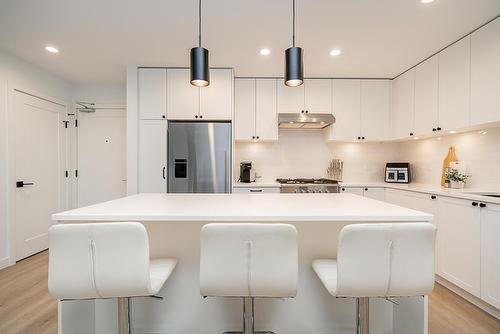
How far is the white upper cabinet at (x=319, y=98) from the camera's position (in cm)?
382

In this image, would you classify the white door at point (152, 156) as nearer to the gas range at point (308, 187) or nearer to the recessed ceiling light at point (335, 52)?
the gas range at point (308, 187)

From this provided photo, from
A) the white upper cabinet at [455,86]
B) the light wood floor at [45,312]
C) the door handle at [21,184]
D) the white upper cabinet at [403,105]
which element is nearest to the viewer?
the light wood floor at [45,312]

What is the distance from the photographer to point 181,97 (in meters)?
3.49

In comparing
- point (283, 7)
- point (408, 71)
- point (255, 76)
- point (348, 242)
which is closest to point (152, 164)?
point (255, 76)

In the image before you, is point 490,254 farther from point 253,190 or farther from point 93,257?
point 93,257

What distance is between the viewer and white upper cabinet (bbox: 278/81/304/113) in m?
3.81

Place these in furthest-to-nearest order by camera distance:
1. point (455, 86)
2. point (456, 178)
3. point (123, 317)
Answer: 1. point (456, 178)
2. point (455, 86)
3. point (123, 317)

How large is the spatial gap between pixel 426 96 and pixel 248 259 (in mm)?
3117

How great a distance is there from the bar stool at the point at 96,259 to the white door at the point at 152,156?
7.75ft

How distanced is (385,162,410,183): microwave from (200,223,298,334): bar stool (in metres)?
3.33

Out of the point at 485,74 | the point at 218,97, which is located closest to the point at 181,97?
the point at 218,97

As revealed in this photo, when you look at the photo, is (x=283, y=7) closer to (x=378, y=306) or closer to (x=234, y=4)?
(x=234, y=4)

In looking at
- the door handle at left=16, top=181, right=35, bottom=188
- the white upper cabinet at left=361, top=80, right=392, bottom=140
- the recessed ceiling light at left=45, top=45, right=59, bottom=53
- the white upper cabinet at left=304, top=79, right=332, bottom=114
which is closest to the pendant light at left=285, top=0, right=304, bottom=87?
the white upper cabinet at left=304, top=79, right=332, bottom=114

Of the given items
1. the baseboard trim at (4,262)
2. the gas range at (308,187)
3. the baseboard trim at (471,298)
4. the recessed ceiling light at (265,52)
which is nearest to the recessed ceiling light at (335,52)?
the recessed ceiling light at (265,52)
